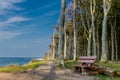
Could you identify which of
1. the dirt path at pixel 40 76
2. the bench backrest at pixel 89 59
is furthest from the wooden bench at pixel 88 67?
the dirt path at pixel 40 76

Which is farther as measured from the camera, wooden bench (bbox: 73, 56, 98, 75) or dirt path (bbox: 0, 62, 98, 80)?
wooden bench (bbox: 73, 56, 98, 75)

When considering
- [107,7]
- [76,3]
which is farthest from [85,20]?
[107,7]

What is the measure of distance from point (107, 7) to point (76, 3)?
911 centimetres

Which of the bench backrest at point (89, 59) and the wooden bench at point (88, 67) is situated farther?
the bench backrest at point (89, 59)

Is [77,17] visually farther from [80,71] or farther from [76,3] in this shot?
[80,71]

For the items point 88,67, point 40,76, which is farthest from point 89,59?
point 40,76

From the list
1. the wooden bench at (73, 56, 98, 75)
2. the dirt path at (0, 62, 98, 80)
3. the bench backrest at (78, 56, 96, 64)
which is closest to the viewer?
the dirt path at (0, 62, 98, 80)

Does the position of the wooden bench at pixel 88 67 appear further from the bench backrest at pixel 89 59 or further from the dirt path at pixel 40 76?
the dirt path at pixel 40 76

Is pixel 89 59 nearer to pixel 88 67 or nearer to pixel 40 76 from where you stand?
pixel 88 67

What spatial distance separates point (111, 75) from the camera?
60.7 feet

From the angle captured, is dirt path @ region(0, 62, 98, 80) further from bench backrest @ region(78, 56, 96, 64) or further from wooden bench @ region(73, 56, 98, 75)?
bench backrest @ region(78, 56, 96, 64)

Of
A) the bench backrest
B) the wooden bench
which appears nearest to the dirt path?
the wooden bench

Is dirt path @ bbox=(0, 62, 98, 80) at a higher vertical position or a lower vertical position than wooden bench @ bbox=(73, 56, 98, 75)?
lower

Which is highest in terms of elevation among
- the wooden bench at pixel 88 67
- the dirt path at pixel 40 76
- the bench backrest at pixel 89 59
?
the bench backrest at pixel 89 59
